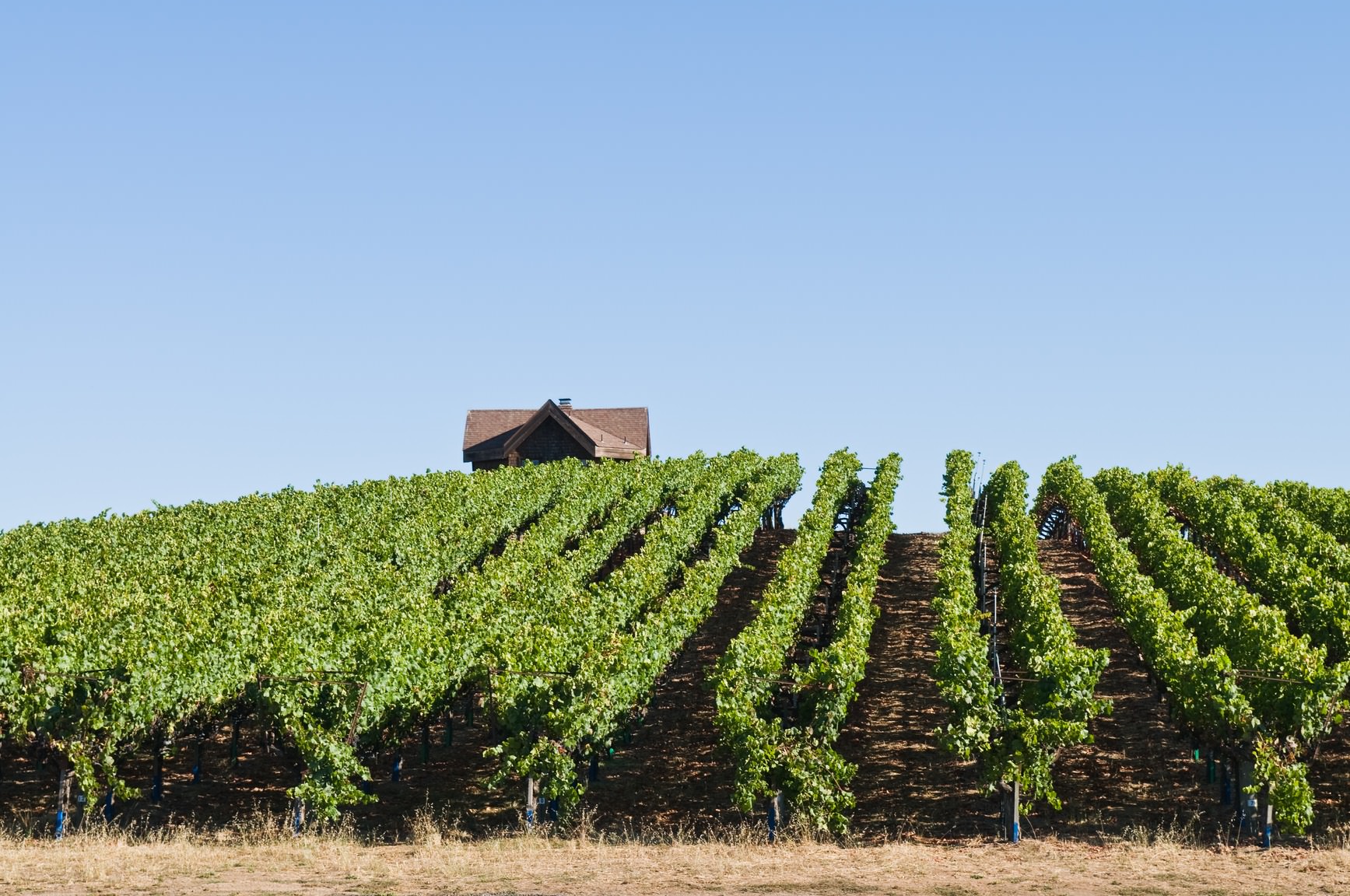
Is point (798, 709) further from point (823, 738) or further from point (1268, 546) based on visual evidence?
point (1268, 546)

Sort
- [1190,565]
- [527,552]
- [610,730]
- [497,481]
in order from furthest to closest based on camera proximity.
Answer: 1. [497,481]
2. [527,552]
3. [1190,565]
4. [610,730]

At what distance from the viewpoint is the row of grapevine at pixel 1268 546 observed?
35625 millimetres

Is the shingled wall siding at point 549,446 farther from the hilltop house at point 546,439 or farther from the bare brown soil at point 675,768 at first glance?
the bare brown soil at point 675,768

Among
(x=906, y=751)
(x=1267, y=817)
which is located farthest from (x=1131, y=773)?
(x=906, y=751)

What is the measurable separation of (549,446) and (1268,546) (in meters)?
40.8

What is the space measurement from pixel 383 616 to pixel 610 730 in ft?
31.4

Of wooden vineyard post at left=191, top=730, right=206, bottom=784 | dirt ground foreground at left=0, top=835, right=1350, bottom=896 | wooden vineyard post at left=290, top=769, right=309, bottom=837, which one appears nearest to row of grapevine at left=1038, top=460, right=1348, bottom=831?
dirt ground foreground at left=0, top=835, right=1350, bottom=896

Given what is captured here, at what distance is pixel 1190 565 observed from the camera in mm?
41688

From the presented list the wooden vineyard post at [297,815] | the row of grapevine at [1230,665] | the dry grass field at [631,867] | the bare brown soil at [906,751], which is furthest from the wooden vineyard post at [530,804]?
the row of grapevine at [1230,665]

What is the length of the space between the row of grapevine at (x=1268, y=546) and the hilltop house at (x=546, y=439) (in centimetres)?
2804

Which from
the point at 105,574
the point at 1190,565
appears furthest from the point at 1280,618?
the point at 105,574

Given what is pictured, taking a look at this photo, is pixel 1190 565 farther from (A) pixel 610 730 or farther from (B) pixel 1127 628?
(A) pixel 610 730

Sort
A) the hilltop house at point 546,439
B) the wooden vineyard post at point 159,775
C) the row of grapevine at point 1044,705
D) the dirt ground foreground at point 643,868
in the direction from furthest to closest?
the hilltop house at point 546,439 < the wooden vineyard post at point 159,775 < the row of grapevine at point 1044,705 < the dirt ground foreground at point 643,868

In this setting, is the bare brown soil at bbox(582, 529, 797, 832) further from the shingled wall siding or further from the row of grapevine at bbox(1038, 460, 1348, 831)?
the shingled wall siding
